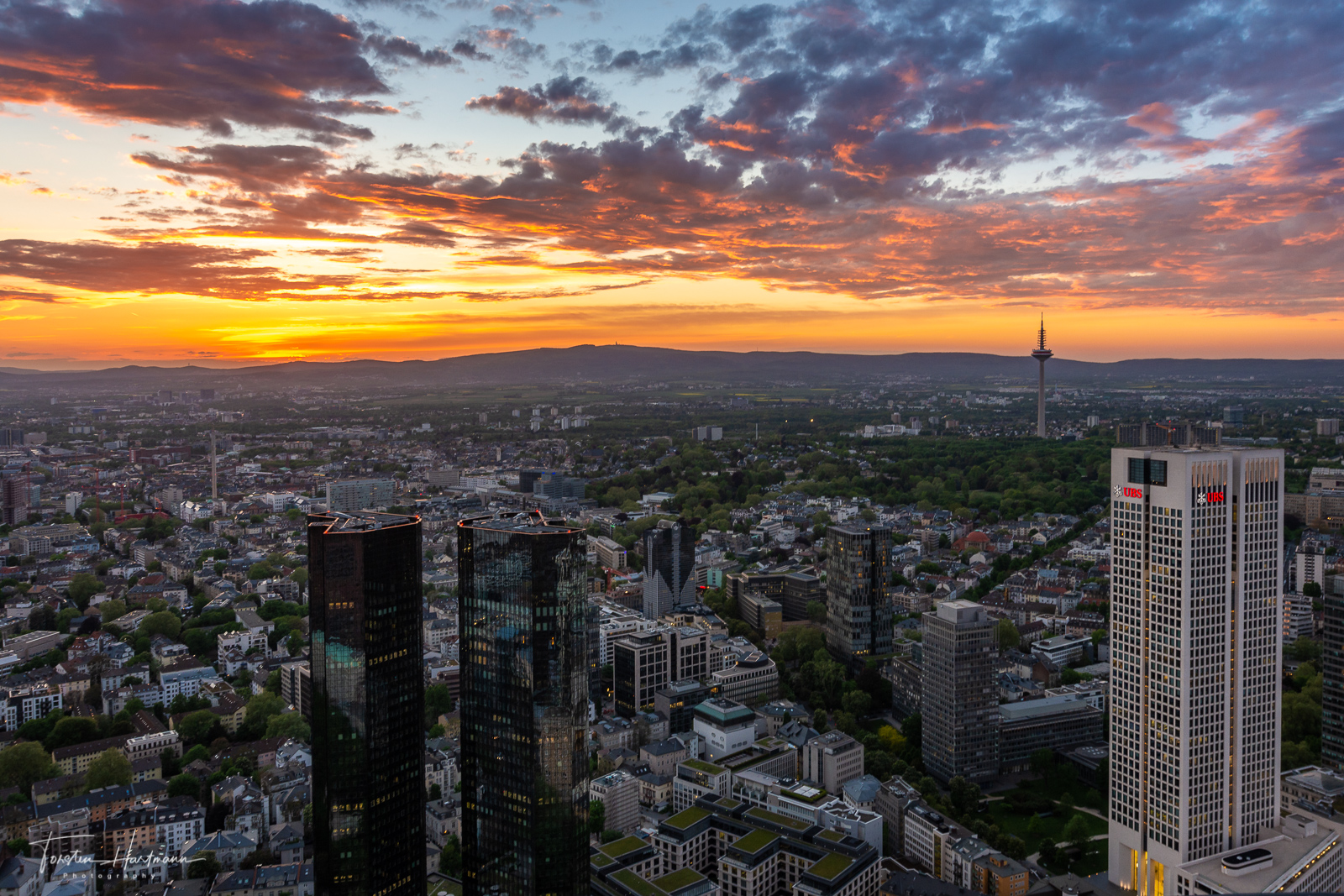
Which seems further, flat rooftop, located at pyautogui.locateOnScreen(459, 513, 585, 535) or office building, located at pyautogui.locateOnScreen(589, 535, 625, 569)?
office building, located at pyautogui.locateOnScreen(589, 535, 625, 569)

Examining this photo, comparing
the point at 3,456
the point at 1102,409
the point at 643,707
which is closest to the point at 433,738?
the point at 643,707

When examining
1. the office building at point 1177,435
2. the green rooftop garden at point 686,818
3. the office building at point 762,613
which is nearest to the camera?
the office building at point 1177,435

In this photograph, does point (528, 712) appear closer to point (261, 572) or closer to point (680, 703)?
point (680, 703)

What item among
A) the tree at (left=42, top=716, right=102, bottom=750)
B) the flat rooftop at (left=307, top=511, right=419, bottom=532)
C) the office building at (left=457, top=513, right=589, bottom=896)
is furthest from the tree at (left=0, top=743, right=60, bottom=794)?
the office building at (left=457, top=513, right=589, bottom=896)

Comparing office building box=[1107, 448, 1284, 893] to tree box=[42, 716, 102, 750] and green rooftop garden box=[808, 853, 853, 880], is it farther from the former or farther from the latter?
tree box=[42, 716, 102, 750]

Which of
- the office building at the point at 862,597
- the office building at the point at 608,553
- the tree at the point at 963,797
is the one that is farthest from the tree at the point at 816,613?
the tree at the point at 963,797

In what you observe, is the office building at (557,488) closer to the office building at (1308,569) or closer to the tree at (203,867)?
the office building at (1308,569)

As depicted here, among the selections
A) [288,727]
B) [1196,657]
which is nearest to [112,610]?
[288,727]
